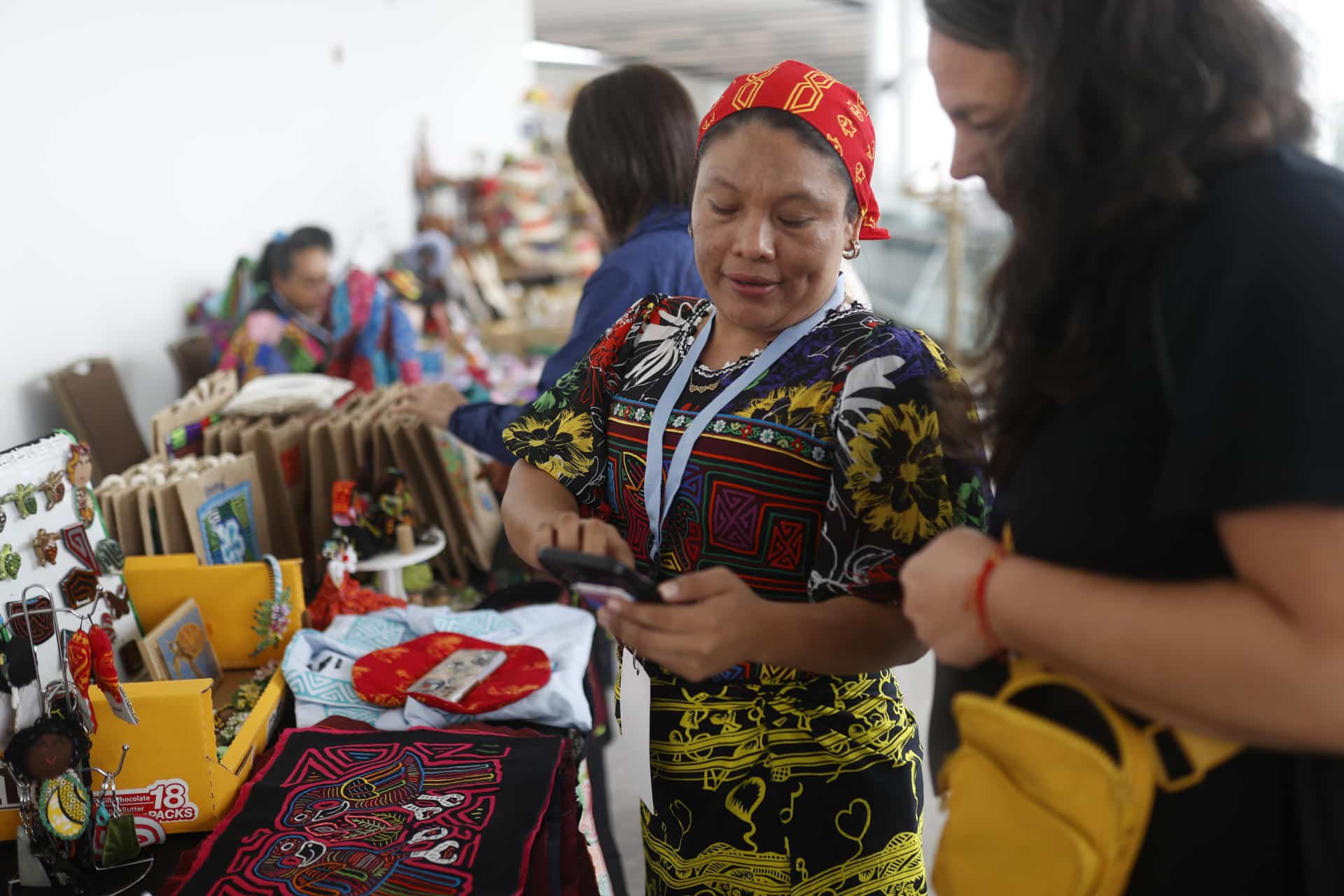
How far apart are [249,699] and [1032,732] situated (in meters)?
1.30

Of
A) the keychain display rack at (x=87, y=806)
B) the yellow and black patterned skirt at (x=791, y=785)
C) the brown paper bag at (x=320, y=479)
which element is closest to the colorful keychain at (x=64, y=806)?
the keychain display rack at (x=87, y=806)

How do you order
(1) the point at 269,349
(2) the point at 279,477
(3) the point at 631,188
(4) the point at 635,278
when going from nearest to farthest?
1. (4) the point at 635,278
2. (3) the point at 631,188
3. (2) the point at 279,477
4. (1) the point at 269,349

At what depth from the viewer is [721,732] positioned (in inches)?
47.5

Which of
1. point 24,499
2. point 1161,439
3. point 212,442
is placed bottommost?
point 212,442

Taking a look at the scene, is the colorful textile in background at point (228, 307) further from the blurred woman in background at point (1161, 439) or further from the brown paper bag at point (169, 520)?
the blurred woman in background at point (1161, 439)

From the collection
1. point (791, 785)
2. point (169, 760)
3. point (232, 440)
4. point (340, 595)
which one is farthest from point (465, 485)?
point (791, 785)

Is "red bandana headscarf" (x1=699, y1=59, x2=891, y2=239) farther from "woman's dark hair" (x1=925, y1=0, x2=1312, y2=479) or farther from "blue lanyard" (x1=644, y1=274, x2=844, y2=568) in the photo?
"woman's dark hair" (x1=925, y1=0, x2=1312, y2=479)

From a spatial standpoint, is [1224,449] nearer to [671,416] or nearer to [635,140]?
[671,416]

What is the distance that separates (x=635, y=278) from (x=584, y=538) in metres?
1.01

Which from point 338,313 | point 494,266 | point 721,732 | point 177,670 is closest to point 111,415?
point 338,313

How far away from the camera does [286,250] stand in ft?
11.3

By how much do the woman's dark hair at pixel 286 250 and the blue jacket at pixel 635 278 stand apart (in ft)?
5.84

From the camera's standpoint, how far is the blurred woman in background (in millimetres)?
611

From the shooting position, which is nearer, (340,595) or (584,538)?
(584,538)
